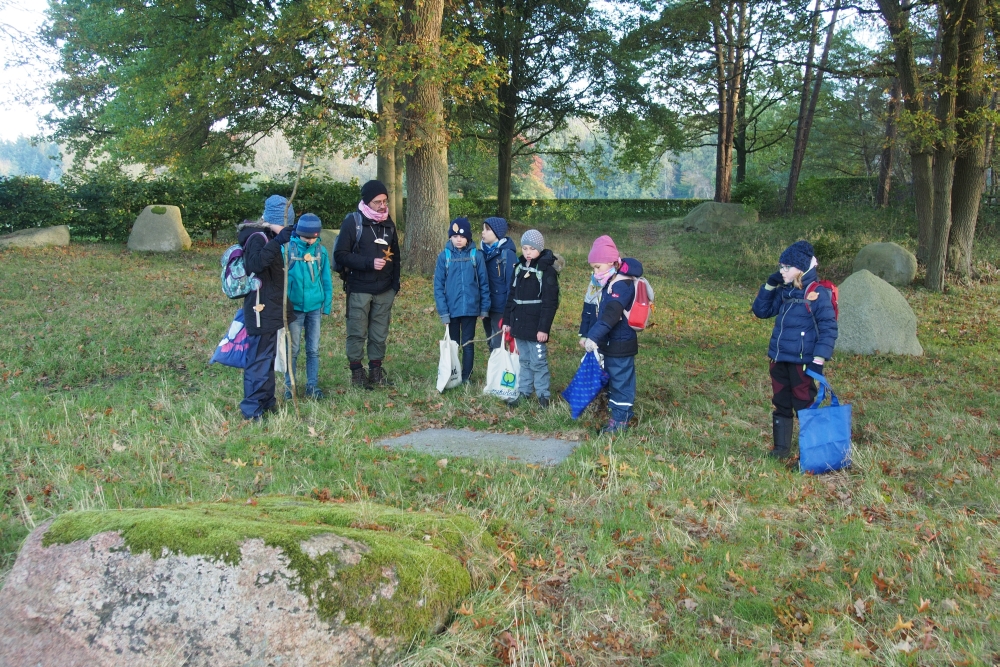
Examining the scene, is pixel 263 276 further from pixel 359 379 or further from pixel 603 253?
pixel 603 253

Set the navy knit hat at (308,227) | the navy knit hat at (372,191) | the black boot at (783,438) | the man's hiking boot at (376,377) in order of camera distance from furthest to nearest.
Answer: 1. the man's hiking boot at (376,377)
2. the navy knit hat at (372,191)
3. the navy knit hat at (308,227)
4. the black boot at (783,438)

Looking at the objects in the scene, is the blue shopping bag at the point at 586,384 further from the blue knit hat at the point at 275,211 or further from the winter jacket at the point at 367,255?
the blue knit hat at the point at 275,211

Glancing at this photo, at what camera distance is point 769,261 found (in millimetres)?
18109

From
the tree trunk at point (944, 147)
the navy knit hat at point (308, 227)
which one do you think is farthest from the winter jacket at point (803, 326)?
the tree trunk at point (944, 147)

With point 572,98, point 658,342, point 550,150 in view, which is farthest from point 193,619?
point 550,150

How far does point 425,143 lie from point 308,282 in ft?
24.1

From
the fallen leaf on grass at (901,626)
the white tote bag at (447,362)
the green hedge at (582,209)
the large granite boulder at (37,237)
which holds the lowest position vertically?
the fallen leaf on grass at (901,626)

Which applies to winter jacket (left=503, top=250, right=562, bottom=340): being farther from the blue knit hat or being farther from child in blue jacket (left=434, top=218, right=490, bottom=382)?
the blue knit hat

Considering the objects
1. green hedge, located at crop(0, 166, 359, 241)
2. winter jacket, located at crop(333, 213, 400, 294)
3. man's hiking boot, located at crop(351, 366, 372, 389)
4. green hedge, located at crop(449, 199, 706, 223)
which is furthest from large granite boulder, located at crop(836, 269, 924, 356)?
green hedge, located at crop(449, 199, 706, 223)

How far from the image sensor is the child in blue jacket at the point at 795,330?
19.0 ft

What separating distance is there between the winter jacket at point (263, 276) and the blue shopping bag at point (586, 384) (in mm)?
2790

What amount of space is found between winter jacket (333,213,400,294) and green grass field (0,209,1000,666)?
3.85 ft

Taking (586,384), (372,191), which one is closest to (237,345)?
(372,191)

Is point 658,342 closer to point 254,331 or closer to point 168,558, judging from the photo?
point 254,331
